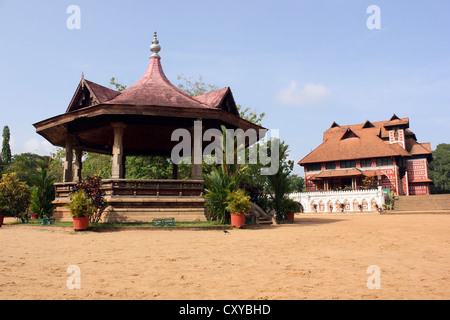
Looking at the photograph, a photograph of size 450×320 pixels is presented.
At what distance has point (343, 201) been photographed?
36.5 meters

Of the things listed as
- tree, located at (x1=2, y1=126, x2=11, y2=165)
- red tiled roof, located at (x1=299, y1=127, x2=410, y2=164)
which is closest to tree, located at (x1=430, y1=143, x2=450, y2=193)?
red tiled roof, located at (x1=299, y1=127, x2=410, y2=164)

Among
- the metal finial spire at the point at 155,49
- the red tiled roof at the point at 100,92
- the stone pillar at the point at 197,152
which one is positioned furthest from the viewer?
the metal finial spire at the point at 155,49

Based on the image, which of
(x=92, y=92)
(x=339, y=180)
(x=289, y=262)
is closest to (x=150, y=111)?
(x=92, y=92)

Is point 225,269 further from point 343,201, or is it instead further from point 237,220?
point 343,201

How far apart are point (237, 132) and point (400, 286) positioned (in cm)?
1401

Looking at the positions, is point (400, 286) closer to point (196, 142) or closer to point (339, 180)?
point (196, 142)

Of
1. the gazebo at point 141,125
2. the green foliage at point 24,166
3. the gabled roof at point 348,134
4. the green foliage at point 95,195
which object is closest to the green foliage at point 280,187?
the gazebo at point 141,125

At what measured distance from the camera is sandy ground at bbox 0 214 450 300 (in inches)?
167

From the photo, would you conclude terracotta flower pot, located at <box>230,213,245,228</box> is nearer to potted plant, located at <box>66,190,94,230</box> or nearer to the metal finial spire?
potted plant, located at <box>66,190,94,230</box>

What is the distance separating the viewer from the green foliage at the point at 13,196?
51.4 feet

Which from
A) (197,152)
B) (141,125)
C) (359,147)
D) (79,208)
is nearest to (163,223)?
(79,208)

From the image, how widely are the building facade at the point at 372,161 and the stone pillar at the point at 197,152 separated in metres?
32.6

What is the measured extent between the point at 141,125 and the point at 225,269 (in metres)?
11.7

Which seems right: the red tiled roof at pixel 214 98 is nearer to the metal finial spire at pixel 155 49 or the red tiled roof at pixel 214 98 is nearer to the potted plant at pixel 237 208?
the metal finial spire at pixel 155 49
